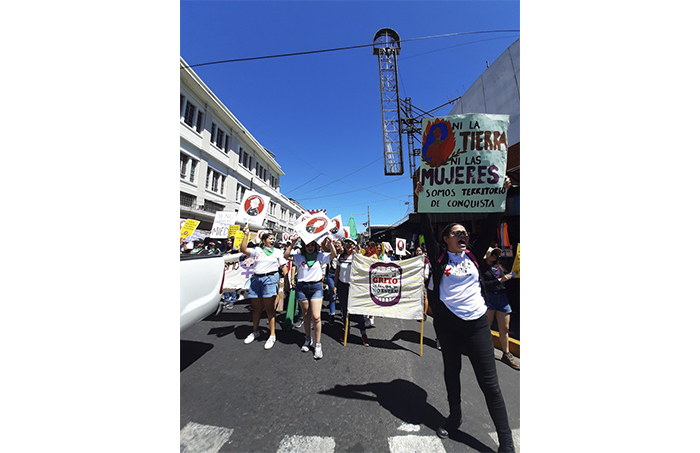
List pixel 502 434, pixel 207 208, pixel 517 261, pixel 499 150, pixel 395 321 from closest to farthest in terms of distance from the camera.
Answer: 1. pixel 502 434
2. pixel 499 150
3. pixel 517 261
4. pixel 395 321
5. pixel 207 208

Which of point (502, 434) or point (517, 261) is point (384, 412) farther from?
point (517, 261)

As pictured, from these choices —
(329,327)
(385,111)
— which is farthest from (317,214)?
(385,111)

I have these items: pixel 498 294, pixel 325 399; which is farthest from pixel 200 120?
pixel 498 294

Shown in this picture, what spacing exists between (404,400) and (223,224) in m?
8.27

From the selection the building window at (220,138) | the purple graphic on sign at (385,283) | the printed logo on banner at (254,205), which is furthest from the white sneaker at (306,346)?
the building window at (220,138)

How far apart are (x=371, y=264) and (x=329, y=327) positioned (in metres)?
1.56

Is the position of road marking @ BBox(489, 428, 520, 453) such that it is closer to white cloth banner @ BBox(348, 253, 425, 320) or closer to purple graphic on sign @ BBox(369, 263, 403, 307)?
white cloth banner @ BBox(348, 253, 425, 320)

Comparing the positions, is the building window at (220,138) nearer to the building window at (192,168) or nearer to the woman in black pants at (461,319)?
the building window at (192,168)

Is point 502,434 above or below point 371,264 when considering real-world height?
below

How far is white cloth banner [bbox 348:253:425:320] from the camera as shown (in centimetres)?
399

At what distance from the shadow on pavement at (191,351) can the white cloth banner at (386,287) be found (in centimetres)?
226

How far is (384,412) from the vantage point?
2.27 m

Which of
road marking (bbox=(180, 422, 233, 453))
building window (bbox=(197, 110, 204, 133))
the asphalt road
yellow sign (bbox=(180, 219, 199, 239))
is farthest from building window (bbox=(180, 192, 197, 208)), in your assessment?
road marking (bbox=(180, 422, 233, 453))

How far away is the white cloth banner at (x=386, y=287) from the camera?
3.99m
